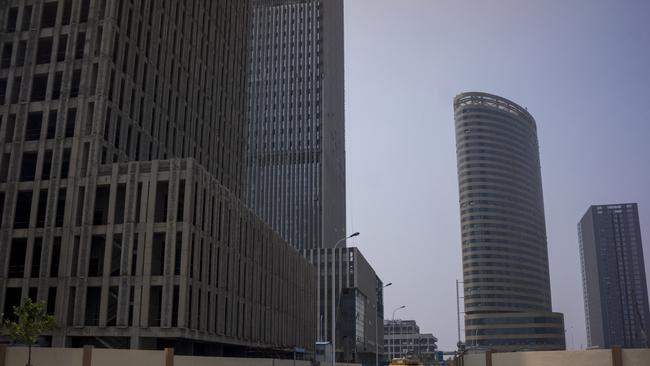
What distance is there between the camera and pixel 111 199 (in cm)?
6397

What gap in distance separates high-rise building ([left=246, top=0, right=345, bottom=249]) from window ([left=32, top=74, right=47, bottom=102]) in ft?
345

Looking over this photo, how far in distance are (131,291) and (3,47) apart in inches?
1191

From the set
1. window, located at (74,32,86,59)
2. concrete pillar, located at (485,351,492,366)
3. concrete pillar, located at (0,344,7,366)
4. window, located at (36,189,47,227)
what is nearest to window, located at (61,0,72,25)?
window, located at (74,32,86,59)

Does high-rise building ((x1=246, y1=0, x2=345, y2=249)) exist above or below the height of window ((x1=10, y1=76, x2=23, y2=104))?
above

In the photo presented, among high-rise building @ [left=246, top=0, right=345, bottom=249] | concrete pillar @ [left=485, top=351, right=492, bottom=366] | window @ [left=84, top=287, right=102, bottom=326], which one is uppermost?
high-rise building @ [left=246, top=0, right=345, bottom=249]

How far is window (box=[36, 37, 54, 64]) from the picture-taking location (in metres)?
70.9

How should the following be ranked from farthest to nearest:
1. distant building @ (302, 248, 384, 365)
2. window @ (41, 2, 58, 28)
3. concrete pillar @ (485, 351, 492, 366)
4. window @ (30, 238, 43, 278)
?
1. distant building @ (302, 248, 384, 365)
2. window @ (41, 2, 58, 28)
3. window @ (30, 238, 43, 278)
4. concrete pillar @ (485, 351, 492, 366)

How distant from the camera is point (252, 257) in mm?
81812

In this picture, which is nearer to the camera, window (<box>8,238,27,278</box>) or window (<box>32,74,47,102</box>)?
window (<box>8,238,27,278</box>)

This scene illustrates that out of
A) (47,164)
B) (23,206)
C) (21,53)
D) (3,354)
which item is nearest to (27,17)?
(21,53)

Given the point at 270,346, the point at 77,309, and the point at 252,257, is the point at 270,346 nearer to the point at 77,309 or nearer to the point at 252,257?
→ the point at 252,257

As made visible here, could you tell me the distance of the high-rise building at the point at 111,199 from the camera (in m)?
62.3

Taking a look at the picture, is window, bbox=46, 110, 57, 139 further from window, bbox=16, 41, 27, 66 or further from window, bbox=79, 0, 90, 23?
window, bbox=79, 0, 90, 23

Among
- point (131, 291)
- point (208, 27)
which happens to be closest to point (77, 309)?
point (131, 291)
